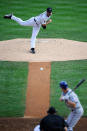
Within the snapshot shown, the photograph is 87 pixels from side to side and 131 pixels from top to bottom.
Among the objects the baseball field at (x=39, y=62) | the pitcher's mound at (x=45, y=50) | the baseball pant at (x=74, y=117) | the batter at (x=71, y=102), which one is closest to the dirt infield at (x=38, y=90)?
the baseball field at (x=39, y=62)

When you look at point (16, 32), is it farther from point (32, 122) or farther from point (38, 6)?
point (32, 122)

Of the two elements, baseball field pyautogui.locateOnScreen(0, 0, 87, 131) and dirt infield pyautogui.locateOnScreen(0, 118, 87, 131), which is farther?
baseball field pyautogui.locateOnScreen(0, 0, 87, 131)

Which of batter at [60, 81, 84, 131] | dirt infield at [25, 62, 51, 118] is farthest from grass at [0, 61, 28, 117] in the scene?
batter at [60, 81, 84, 131]

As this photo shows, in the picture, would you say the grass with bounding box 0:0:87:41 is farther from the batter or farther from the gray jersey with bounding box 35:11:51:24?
the batter

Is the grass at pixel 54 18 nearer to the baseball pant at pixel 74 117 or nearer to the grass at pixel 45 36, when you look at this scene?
the grass at pixel 45 36

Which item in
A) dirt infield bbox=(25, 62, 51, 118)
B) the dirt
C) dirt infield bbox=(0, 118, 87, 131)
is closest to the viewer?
dirt infield bbox=(0, 118, 87, 131)

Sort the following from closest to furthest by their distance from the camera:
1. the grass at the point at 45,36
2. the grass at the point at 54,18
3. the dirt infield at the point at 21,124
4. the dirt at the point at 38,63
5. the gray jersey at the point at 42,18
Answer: the dirt infield at the point at 21,124, the dirt at the point at 38,63, the grass at the point at 45,36, the gray jersey at the point at 42,18, the grass at the point at 54,18
